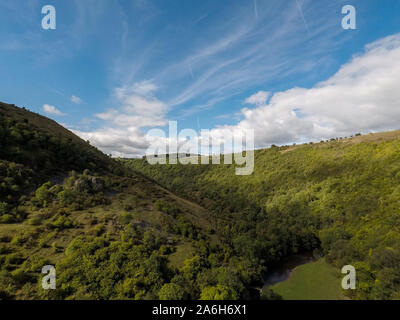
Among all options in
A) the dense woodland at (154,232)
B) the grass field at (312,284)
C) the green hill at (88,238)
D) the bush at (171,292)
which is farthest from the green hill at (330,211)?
the bush at (171,292)

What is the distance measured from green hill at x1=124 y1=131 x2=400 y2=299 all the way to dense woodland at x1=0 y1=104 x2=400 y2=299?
351 millimetres

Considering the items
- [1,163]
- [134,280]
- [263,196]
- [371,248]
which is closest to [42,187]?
[1,163]

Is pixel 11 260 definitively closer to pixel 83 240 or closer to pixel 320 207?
pixel 83 240

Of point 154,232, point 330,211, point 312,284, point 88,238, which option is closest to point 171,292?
point 154,232

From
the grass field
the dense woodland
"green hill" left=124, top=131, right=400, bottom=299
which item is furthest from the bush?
the grass field

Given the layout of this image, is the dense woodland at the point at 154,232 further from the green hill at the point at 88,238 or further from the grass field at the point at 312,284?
the grass field at the point at 312,284

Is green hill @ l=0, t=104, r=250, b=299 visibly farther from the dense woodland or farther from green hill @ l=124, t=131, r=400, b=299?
green hill @ l=124, t=131, r=400, b=299

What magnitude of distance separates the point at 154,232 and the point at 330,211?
201 feet

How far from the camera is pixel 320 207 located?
67188mm

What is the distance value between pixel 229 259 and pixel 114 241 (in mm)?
19972

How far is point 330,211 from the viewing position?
2483 inches

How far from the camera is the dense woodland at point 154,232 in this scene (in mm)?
21500

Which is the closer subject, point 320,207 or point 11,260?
point 11,260
